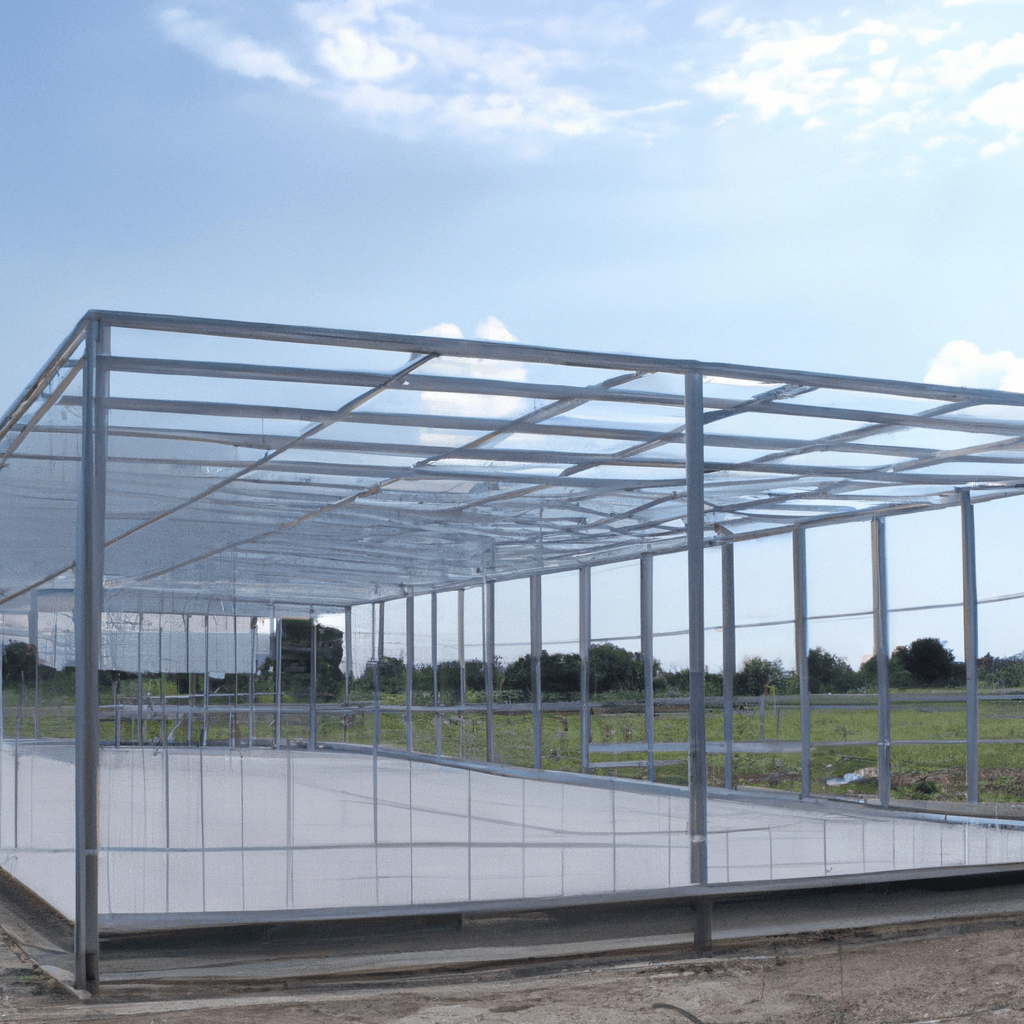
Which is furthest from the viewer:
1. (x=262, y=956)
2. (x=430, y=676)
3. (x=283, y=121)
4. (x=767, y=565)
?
(x=283, y=121)

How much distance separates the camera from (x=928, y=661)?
104 ft

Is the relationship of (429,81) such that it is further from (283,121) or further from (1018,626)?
(1018,626)

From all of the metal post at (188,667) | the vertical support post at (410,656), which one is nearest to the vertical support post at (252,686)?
the metal post at (188,667)

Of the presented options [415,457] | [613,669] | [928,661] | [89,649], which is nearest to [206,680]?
[415,457]

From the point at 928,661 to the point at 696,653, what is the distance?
23183mm

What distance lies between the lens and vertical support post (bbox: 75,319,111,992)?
837 cm

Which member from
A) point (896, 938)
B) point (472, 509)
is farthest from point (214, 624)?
point (896, 938)

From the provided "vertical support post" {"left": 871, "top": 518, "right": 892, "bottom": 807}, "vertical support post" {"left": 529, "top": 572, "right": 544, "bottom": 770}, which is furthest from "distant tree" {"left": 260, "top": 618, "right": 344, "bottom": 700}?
"vertical support post" {"left": 871, "top": 518, "right": 892, "bottom": 807}

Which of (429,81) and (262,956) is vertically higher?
(429,81)

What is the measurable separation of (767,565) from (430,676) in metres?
9.69

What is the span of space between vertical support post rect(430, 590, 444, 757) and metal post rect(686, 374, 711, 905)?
58.7 ft

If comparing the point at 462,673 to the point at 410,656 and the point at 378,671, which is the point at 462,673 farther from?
the point at 378,671

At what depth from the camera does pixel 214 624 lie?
56.6ft

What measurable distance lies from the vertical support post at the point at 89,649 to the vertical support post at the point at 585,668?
16337 millimetres
